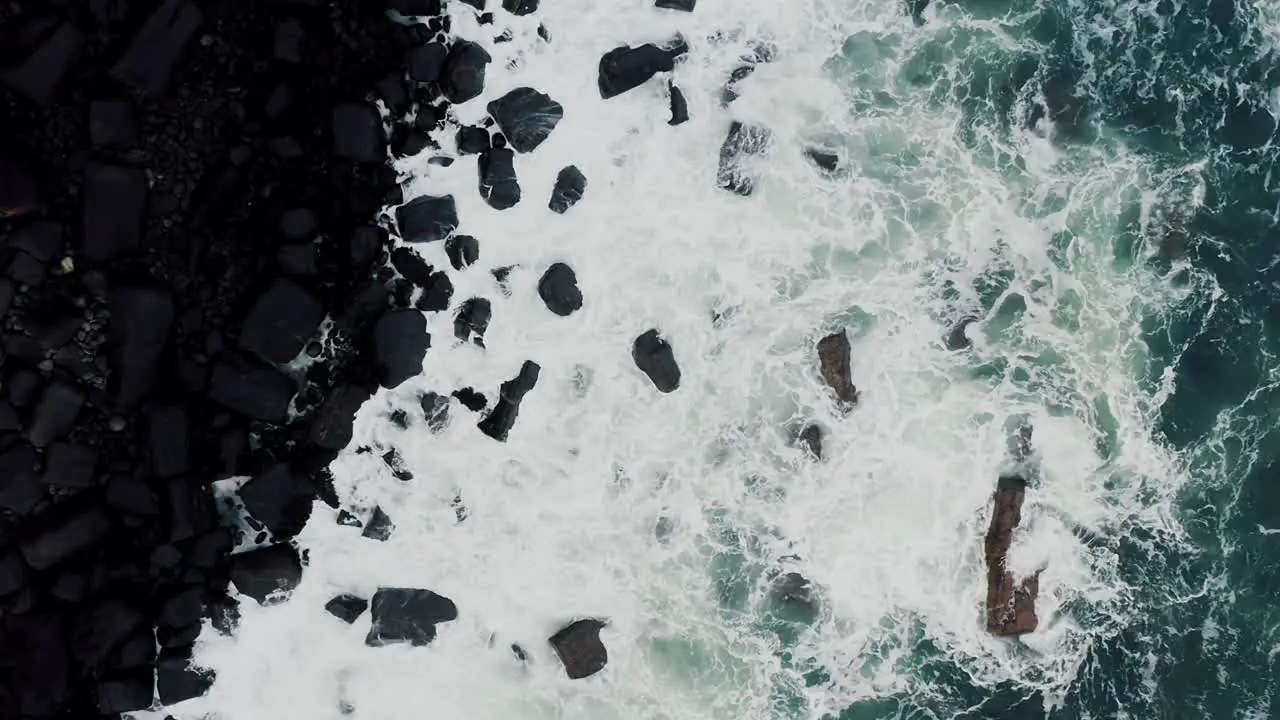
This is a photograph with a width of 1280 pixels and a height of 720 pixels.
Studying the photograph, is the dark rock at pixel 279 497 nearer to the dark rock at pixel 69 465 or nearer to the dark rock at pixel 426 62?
the dark rock at pixel 69 465

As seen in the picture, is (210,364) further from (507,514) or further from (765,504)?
(765,504)

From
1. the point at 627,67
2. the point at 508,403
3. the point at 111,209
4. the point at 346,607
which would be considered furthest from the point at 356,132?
the point at 346,607

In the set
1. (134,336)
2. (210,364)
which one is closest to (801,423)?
(210,364)

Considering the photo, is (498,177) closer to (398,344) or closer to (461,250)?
(461,250)

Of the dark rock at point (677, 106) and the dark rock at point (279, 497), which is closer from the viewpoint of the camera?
the dark rock at point (279, 497)

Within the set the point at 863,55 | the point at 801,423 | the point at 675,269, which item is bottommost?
the point at 801,423

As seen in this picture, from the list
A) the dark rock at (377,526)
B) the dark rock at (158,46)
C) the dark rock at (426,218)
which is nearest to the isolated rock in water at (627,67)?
the dark rock at (426,218)

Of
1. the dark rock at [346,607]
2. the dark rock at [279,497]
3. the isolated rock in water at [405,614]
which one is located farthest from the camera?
the isolated rock in water at [405,614]

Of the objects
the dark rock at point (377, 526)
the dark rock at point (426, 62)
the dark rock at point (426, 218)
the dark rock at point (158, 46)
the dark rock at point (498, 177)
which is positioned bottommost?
the dark rock at point (377, 526)
